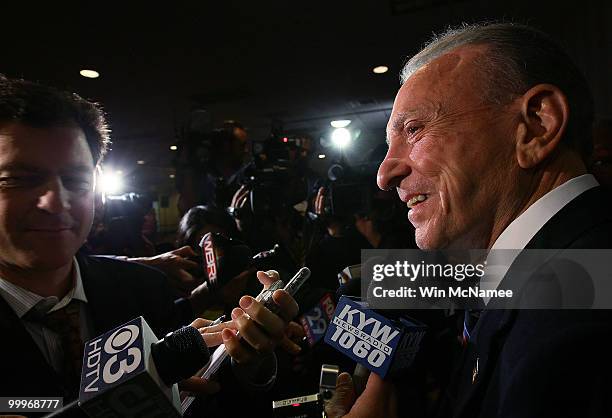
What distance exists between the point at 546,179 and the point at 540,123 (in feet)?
0.32

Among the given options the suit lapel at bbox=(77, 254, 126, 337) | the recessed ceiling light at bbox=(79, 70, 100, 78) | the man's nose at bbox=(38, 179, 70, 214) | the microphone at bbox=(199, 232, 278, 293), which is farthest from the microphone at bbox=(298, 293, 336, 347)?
the recessed ceiling light at bbox=(79, 70, 100, 78)

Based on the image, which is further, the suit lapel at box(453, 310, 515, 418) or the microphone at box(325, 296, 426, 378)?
the microphone at box(325, 296, 426, 378)

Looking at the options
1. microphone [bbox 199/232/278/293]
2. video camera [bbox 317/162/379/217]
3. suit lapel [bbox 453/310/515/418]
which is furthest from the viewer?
video camera [bbox 317/162/379/217]

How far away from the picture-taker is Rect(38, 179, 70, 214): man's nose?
799 mm

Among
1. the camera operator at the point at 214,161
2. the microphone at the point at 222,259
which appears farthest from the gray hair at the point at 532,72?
the camera operator at the point at 214,161

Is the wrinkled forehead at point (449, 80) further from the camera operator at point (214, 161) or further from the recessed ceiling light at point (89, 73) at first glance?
the recessed ceiling light at point (89, 73)

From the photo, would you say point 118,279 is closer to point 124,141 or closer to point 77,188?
point 77,188

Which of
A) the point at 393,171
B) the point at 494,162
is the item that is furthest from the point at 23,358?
the point at 494,162

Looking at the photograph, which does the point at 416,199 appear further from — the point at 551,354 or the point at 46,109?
the point at 46,109

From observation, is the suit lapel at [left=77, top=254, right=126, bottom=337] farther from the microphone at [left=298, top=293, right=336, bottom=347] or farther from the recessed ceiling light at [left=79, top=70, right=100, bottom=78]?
the recessed ceiling light at [left=79, top=70, right=100, bottom=78]

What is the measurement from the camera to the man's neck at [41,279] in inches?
33.5

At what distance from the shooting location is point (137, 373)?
485 mm

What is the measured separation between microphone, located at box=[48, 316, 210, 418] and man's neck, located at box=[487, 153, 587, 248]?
57 centimetres

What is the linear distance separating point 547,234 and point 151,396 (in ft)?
1.94
